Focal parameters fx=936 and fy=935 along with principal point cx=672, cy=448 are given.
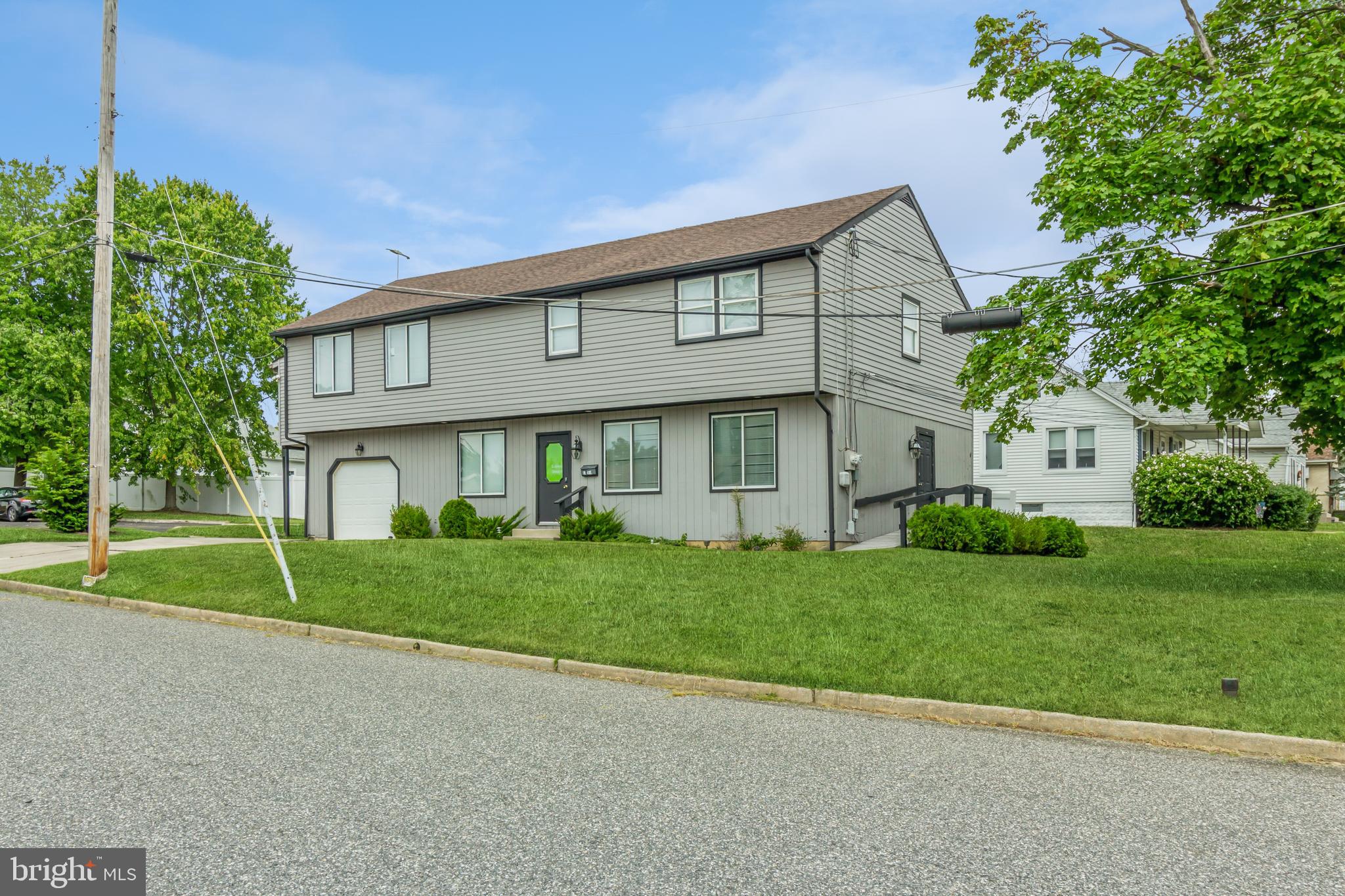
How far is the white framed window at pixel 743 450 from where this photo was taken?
17781 mm

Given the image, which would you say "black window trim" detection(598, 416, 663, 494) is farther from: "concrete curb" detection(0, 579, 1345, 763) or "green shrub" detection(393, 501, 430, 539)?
"concrete curb" detection(0, 579, 1345, 763)

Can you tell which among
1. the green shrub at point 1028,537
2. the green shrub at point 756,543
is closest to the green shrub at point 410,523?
the green shrub at point 756,543

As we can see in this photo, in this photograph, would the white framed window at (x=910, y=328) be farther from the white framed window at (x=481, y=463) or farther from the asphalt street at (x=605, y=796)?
the asphalt street at (x=605, y=796)

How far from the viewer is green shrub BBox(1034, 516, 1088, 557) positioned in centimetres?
1625

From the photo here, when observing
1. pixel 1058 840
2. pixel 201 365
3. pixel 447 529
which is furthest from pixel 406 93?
pixel 201 365

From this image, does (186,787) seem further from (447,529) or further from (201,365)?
(201,365)

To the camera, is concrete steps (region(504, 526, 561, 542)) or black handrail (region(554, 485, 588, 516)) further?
black handrail (region(554, 485, 588, 516))

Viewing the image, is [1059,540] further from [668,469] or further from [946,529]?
[668,469]

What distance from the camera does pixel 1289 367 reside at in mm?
11562

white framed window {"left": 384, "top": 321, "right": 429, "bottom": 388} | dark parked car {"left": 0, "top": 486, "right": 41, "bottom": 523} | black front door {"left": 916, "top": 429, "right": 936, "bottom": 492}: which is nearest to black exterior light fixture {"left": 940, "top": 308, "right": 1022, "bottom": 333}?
black front door {"left": 916, "top": 429, "right": 936, "bottom": 492}

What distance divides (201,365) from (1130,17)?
3387cm

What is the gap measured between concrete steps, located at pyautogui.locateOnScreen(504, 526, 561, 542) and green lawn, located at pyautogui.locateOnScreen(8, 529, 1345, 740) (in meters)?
2.59

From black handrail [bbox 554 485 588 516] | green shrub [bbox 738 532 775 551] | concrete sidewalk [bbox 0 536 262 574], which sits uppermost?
black handrail [bbox 554 485 588 516]

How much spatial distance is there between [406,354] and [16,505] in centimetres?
2149
